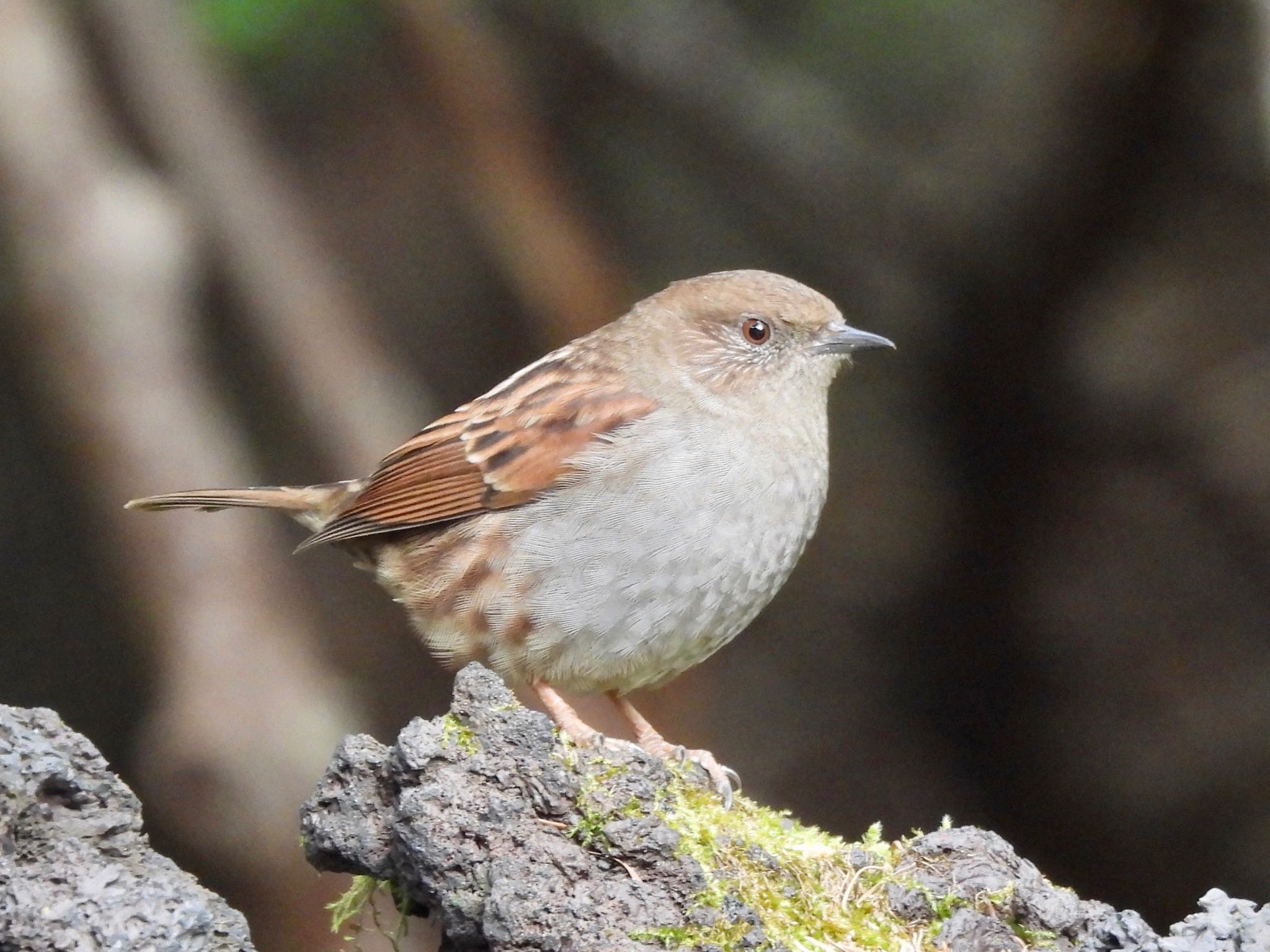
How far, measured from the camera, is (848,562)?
7055 mm

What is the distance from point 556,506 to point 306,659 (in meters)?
1.78

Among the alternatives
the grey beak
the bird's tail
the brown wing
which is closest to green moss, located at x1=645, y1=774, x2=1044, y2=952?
the brown wing

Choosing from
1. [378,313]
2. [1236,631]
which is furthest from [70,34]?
[1236,631]

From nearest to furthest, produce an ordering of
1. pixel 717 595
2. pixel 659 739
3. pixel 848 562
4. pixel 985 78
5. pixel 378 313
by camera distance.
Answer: pixel 717 595
pixel 659 739
pixel 985 78
pixel 848 562
pixel 378 313

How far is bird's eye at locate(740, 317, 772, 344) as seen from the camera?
443 cm

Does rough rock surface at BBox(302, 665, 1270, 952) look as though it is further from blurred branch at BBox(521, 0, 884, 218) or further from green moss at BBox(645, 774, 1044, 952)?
blurred branch at BBox(521, 0, 884, 218)

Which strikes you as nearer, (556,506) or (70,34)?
(556,506)

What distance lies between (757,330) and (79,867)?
2.66 metres

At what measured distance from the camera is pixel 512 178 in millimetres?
6141

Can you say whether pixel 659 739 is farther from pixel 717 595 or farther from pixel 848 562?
pixel 848 562

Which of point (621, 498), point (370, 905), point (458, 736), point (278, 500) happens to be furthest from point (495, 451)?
point (458, 736)

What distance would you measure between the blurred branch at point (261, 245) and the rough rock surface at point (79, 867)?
11.4ft

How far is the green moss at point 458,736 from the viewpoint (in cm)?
254

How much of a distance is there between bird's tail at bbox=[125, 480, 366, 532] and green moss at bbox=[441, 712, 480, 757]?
2.12 m
